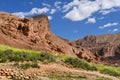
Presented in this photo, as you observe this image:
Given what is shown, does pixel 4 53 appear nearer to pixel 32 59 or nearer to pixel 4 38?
pixel 32 59

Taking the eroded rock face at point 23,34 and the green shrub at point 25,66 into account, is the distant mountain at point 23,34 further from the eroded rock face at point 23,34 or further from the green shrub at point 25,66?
the green shrub at point 25,66

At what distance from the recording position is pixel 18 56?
145 feet

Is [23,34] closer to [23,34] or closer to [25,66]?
[23,34]

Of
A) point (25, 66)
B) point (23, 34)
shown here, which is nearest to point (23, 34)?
point (23, 34)

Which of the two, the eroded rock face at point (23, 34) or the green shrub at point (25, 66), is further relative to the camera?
the eroded rock face at point (23, 34)

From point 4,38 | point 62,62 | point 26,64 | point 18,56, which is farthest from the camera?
point 4,38

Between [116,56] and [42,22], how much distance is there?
3556 inches

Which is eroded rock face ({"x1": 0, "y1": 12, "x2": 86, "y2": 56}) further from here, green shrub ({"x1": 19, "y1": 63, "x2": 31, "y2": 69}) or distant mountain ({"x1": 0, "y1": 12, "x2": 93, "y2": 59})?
green shrub ({"x1": 19, "y1": 63, "x2": 31, "y2": 69})

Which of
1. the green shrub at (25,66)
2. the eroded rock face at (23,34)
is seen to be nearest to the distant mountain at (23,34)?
the eroded rock face at (23,34)

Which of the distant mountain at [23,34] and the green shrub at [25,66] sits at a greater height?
the distant mountain at [23,34]

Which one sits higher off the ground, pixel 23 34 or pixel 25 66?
pixel 23 34

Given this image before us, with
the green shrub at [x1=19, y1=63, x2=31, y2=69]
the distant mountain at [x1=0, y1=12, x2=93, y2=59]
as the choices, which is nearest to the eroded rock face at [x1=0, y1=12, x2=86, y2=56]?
the distant mountain at [x1=0, y1=12, x2=93, y2=59]

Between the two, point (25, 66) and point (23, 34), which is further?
point (23, 34)

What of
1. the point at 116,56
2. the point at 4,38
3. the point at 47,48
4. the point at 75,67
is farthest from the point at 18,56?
the point at 116,56
